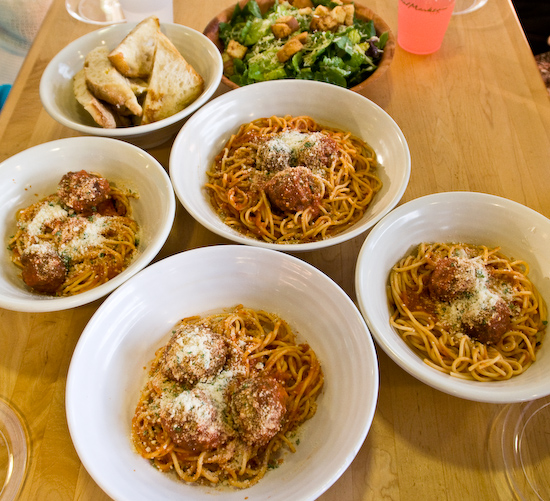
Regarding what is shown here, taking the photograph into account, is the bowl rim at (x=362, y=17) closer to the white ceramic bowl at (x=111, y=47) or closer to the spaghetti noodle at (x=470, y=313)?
the white ceramic bowl at (x=111, y=47)

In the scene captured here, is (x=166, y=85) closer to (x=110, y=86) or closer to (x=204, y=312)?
(x=110, y=86)

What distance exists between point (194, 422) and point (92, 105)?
74.0 inches

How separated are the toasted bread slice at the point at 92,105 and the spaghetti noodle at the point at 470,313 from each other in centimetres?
184

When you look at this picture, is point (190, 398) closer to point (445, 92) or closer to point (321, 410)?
point (321, 410)

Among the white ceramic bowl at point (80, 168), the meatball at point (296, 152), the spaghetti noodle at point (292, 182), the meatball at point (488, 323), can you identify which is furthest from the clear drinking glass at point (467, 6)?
the white ceramic bowl at point (80, 168)

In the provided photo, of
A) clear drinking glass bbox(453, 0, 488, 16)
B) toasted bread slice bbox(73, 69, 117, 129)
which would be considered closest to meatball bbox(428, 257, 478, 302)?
toasted bread slice bbox(73, 69, 117, 129)

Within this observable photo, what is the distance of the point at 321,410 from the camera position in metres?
1.67

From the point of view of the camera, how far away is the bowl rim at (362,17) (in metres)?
2.78

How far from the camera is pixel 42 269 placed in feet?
6.40

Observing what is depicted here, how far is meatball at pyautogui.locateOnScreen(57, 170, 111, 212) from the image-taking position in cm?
214

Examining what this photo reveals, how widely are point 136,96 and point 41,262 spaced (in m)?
1.27

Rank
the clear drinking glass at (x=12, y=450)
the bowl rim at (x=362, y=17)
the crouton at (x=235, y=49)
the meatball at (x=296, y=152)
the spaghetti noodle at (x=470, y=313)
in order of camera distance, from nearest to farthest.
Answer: the clear drinking glass at (x=12, y=450), the spaghetti noodle at (x=470, y=313), the meatball at (x=296, y=152), the bowl rim at (x=362, y=17), the crouton at (x=235, y=49)

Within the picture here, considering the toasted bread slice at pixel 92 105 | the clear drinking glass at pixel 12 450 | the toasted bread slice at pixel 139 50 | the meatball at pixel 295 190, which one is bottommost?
the clear drinking glass at pixel 12 450

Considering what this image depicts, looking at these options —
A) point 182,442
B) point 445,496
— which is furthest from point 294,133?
point 445,496
